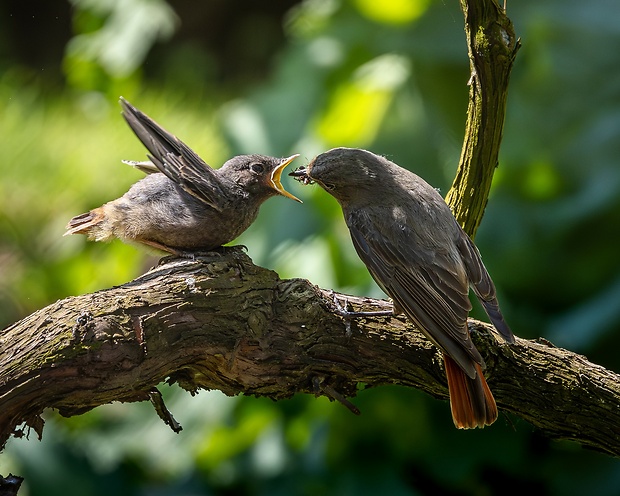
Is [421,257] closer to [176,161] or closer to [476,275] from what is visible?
[476,275]

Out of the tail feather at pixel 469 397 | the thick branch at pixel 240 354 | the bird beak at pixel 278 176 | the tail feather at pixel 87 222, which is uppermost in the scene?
the bird beak at pixel 278 176

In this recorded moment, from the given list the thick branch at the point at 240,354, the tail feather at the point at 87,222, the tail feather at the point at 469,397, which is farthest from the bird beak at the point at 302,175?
the tail feather at the point at 469,397

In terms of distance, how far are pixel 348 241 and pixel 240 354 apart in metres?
2.09

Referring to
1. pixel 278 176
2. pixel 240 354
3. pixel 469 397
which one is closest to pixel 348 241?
pixel 278 176

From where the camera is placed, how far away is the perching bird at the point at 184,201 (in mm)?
3029

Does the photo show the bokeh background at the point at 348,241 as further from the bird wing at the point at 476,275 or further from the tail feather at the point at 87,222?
the tail feather at the point at 87,222

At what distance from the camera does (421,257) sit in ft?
10.0

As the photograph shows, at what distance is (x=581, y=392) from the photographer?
2.98 meters

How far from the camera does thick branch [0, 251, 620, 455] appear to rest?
2.45 metres

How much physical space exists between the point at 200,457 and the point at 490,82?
2880mm

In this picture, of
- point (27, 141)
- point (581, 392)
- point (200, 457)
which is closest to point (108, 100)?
point (27, 141)

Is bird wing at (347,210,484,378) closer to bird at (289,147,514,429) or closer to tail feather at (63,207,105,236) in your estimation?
bird at (289,147,514,429)

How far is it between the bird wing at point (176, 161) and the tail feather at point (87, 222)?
1.36ft

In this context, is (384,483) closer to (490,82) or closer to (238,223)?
(238,223)
